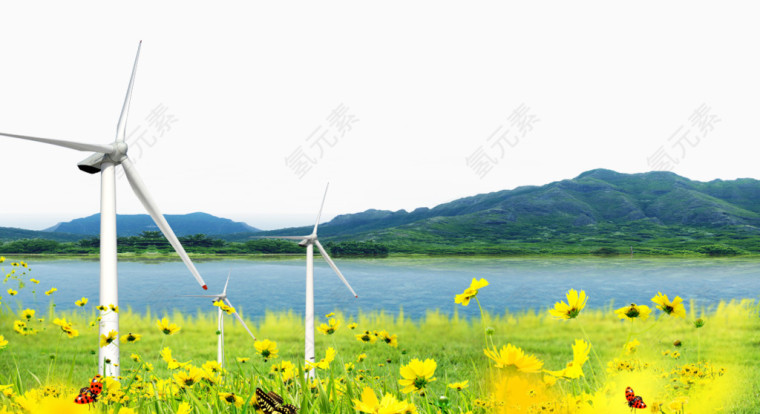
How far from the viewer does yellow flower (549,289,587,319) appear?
277cm

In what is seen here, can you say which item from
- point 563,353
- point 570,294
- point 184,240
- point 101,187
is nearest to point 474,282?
point 570,294

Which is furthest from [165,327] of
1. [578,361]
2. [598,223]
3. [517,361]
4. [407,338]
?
[598,223]

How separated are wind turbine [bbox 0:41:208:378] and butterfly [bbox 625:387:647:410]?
6.57 meters

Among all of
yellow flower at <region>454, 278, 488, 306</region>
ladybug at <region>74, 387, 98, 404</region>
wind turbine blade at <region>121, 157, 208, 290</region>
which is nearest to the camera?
ladybug at <region>74, 387, 98, 404</region>

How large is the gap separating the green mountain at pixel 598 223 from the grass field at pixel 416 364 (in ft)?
265

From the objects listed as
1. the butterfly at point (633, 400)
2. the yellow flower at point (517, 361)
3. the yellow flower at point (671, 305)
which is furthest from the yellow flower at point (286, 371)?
the butterfly at point (633, 400)

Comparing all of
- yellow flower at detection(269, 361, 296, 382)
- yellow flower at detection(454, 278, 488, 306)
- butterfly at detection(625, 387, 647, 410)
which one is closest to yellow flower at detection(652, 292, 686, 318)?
yellow flower at detection(454, 278, 488, 306)

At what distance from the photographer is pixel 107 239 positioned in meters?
7.98

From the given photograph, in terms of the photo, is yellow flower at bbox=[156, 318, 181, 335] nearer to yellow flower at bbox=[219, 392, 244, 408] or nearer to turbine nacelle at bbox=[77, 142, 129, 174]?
yellow flower at bbox=[219, 392, 244, 408]

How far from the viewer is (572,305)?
284 centimetres

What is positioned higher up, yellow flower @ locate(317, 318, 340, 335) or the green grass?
yellow flower @ locate(317, 318, 340, 335)

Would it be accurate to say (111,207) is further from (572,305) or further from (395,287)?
(395,287)

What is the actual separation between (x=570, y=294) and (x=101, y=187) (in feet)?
28.4

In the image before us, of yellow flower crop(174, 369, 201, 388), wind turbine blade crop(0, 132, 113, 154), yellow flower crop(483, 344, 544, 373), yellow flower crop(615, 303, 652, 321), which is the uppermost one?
wind turbine blade crop(0, 132, 113, 154)
